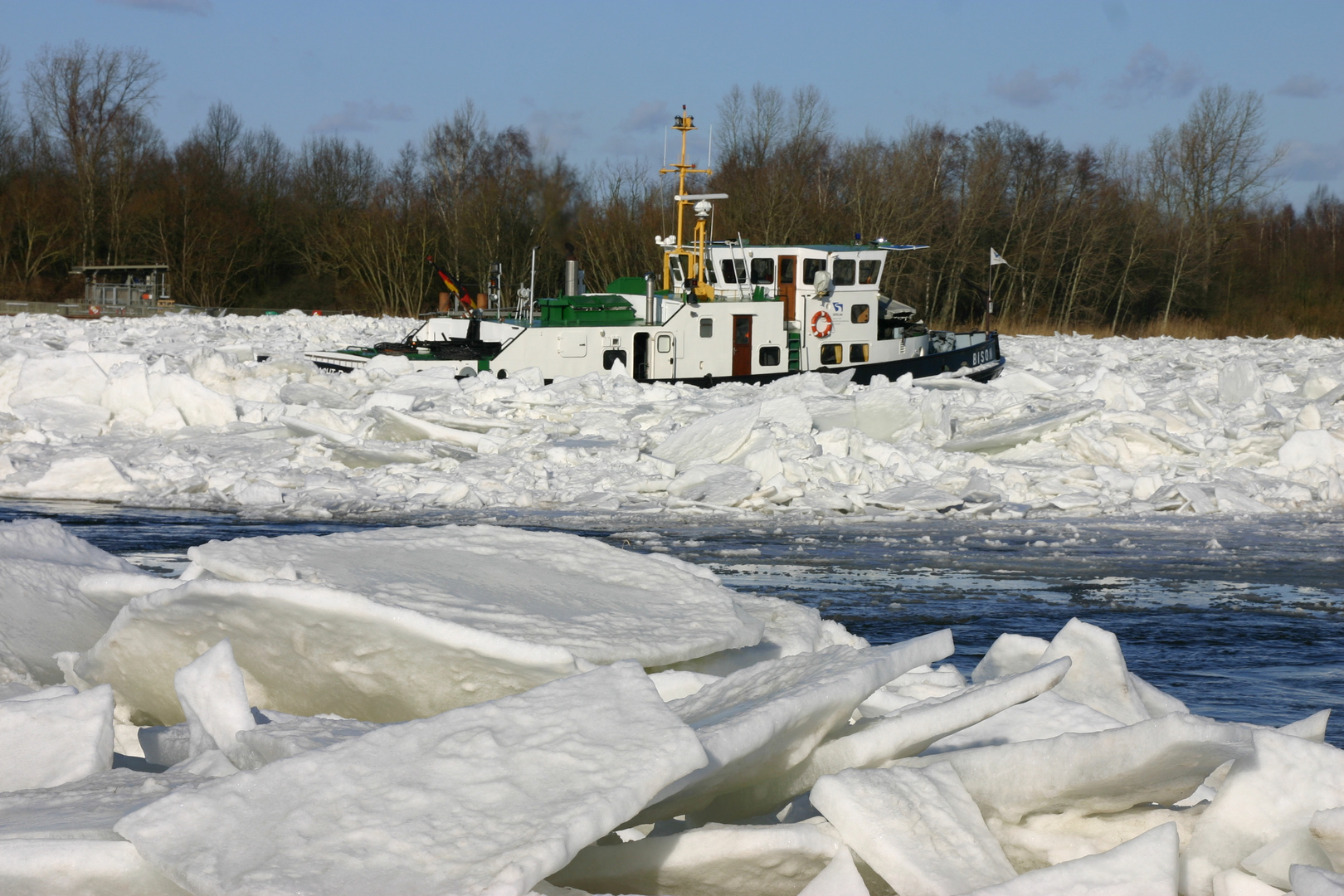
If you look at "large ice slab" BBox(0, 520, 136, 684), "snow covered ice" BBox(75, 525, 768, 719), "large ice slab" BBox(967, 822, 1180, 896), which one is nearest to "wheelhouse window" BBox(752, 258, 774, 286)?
"snow covered ice" BBox(75, 525, 768, 719)

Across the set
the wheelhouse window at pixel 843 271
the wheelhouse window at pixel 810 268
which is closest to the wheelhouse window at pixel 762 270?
the wheelhouse window at pixel 810 268

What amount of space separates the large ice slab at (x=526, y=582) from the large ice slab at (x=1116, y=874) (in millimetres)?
1572

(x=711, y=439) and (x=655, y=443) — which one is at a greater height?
(x=711, y=439)

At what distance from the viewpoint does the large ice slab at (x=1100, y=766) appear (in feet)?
8.67

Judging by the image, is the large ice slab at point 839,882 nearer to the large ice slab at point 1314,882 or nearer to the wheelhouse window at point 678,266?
the large ice slab at point 1314,882

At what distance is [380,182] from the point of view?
173 ft

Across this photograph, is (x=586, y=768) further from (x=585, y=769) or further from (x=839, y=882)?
(x=839, y=882)

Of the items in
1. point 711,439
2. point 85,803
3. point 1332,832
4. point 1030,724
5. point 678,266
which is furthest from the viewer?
point 678,266

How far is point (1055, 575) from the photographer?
805 cm

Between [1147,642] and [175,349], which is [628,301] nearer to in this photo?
[175,349]

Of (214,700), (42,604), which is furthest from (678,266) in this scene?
(214,700)

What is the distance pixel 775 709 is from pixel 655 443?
34.8ft

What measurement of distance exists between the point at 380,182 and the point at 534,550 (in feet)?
167

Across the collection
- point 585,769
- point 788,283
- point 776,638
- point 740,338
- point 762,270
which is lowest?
point 776,638
